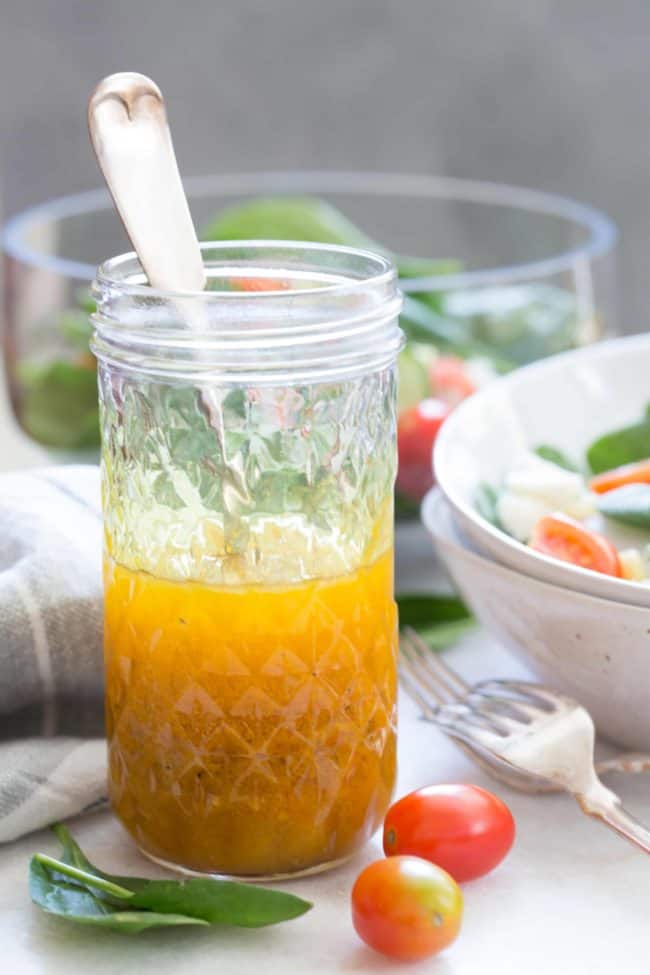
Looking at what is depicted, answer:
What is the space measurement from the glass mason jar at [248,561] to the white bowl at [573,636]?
0.14 meters

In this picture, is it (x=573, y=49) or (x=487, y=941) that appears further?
(x=573, y=49)

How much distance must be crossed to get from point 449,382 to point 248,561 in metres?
0.68

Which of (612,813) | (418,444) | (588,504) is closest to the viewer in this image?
(612,813)

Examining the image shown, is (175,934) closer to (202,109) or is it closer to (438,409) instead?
(438,409)

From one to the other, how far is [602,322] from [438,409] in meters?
0.31

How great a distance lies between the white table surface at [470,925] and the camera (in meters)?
0.88

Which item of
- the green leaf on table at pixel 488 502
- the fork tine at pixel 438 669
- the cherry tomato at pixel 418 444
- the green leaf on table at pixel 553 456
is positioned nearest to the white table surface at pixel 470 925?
the fork tine at pixel 438 669

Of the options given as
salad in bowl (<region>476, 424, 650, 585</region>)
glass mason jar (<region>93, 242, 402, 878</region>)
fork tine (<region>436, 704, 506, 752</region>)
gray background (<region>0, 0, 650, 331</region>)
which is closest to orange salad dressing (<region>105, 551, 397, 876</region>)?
glass mason jar (<region>93, 242, 402, 878</region>)

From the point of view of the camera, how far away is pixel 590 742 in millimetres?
1035

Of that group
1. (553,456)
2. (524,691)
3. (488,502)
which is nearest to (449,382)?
(553,456)

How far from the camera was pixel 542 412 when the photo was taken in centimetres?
145

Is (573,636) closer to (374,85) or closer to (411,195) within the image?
(411,195)

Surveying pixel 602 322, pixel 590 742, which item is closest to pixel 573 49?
Answer: pixel 602 322

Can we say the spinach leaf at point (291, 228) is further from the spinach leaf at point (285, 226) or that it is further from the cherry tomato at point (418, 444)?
the cherry tomato at point (418, 444)
